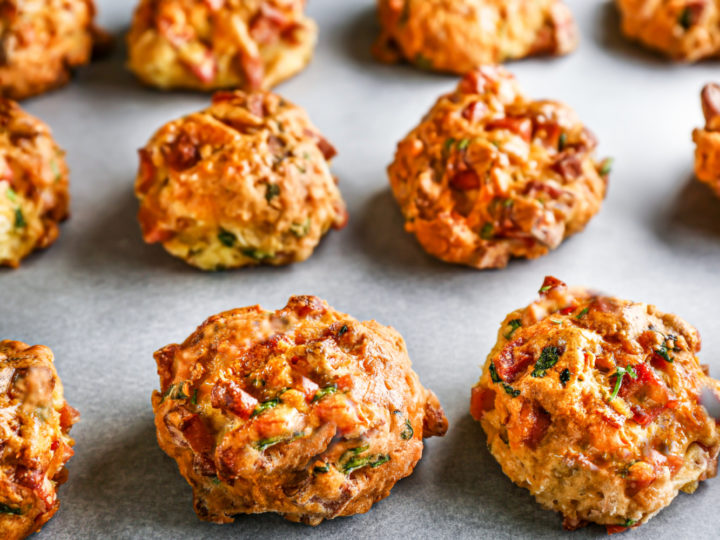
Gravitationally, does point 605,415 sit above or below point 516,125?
below

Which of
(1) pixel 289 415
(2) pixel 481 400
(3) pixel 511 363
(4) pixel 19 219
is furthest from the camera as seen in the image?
(4) pixel 19 219

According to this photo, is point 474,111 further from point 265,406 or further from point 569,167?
point 265,406

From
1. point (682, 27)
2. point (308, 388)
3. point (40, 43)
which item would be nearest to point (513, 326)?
point (308, 388)

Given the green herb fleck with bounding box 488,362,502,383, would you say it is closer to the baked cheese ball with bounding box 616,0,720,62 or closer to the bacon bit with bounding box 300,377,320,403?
the bacon bit with bounding box 300,377,320,403

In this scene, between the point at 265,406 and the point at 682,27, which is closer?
the point at 265,406

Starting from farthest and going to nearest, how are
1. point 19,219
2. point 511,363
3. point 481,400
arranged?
point 19,219 → point 481,400 → point 511,363

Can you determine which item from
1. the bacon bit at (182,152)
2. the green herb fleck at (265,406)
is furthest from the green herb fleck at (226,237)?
the green herb fleck at (265,406)
